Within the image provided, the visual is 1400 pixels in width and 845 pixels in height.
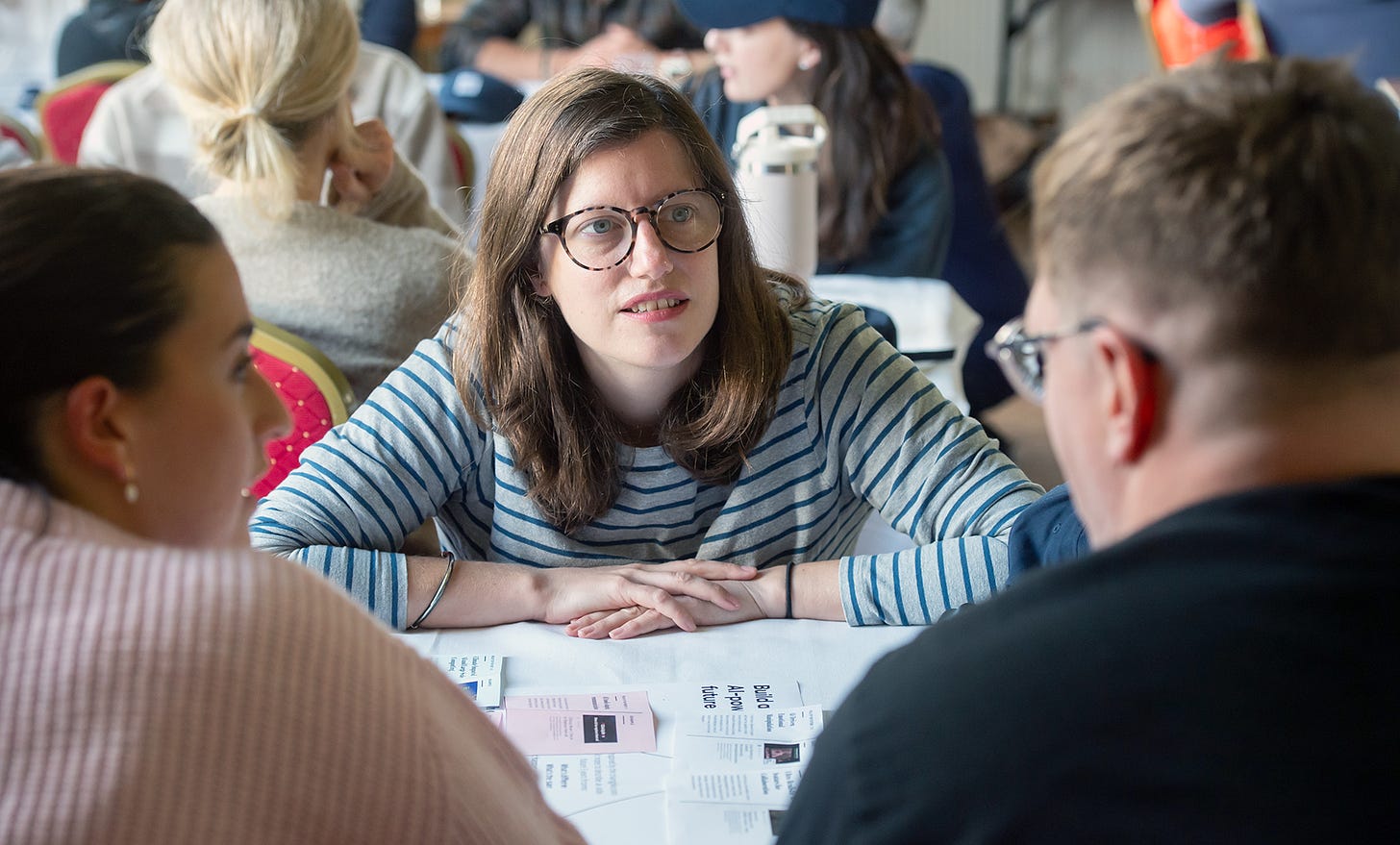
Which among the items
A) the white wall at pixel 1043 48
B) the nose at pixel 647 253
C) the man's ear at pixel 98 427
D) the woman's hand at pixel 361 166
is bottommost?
the white wall at pixel 1043 48

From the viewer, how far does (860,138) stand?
2734 millimetres

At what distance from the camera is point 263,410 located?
3.10 ft

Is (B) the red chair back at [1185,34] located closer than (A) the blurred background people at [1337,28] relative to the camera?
No

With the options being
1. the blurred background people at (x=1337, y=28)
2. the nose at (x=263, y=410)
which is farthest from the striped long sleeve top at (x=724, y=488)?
the blurred background people at (x=1337, y=28)

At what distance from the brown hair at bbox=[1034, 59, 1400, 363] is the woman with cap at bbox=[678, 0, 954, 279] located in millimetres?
2033

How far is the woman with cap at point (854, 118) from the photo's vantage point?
271 centimetres

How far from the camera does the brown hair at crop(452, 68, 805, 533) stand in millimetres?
1452

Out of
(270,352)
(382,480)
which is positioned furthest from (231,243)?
(382,480)

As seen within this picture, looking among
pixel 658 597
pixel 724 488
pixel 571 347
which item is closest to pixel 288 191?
pixel 571 347

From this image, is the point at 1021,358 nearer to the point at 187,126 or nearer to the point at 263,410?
the point at 263,410

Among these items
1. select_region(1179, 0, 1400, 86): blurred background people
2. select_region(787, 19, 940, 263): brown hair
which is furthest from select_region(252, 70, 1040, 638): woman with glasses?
select_region(1179, 0, 1400, 86): blurred background people

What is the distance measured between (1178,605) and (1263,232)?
19 cm

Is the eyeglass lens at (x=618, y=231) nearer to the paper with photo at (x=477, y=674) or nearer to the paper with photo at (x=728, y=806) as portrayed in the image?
the paper with photo at (x=477, y=674)

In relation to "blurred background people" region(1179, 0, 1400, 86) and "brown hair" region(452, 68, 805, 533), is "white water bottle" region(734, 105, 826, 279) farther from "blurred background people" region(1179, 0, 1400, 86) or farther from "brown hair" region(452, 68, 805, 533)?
"blurred background people" region(1179, 0, 1400, 86)
